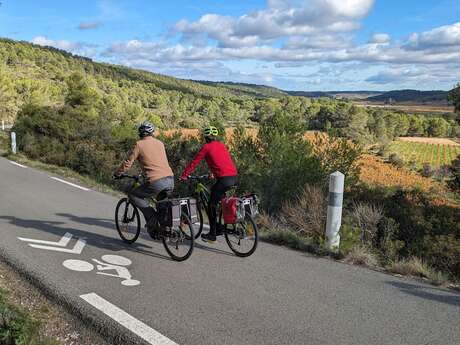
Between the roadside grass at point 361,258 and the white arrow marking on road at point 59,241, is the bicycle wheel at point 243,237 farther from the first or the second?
Answer: the white arrow marking on road at point 59,241

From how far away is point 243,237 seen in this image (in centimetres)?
628

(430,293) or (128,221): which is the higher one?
(128,221)

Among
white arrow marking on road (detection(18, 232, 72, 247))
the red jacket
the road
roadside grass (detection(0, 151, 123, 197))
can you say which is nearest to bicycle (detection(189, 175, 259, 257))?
the road

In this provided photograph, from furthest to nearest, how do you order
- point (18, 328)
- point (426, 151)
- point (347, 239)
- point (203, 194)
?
point (426, 151), point (203, 194), point (347, 239), point (18, 328)

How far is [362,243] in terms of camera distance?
7.06 metres

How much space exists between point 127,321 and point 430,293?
340 centimetres

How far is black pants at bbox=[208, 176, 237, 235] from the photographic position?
6.37 meters

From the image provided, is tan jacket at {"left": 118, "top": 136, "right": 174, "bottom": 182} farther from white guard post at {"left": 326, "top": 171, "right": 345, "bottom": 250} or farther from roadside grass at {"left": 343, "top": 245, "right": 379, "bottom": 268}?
roadside grass at {"left": 343, "top": 245, "right": 379, "bottom": 268}

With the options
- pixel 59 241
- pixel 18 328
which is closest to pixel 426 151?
pixel 59 241

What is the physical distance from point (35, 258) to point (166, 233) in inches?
71.7

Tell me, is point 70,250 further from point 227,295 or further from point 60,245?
point 227,295

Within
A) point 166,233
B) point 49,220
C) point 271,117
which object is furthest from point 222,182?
point 271,117

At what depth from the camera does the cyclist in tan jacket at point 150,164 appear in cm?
609

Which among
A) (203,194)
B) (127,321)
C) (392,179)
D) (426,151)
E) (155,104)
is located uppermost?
(155,104)
